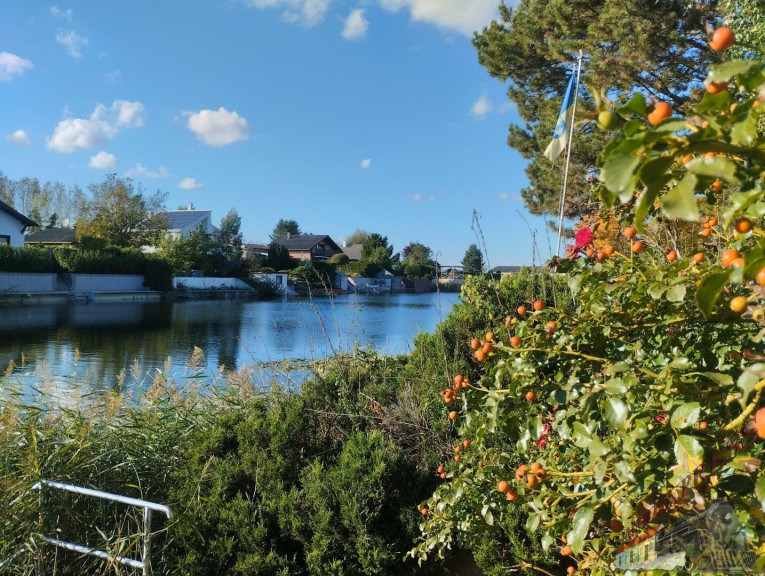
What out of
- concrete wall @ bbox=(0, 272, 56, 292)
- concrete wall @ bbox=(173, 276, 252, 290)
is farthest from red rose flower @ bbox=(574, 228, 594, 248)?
concrete wall @ bbox=(173, 276, 252, 290)

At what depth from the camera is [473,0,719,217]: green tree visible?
9531 millimetres

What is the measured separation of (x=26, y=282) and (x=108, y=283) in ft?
15.7

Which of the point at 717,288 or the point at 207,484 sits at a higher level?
the point at 717,288

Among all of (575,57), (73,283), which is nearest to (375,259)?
(73,283)

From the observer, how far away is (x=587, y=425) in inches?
46.4

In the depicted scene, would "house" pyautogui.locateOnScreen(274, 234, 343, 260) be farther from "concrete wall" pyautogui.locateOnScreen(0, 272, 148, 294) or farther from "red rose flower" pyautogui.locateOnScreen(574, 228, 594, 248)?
"red rose flower" pyautogui.locateOnScreen(574, 228, 594, 248)

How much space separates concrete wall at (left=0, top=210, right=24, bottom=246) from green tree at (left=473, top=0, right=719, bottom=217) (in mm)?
28827

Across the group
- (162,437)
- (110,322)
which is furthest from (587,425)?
(110,322)

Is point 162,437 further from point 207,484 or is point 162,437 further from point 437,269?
point 437,269

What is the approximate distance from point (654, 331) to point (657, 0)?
10.1m

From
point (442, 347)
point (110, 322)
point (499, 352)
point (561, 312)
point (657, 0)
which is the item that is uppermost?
point (657, 0)

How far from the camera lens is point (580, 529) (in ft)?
3.36

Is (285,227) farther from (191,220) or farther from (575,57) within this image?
(575,57)

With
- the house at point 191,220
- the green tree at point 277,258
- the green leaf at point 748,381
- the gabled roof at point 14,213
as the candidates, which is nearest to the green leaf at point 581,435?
the green leaf at point 748,381
